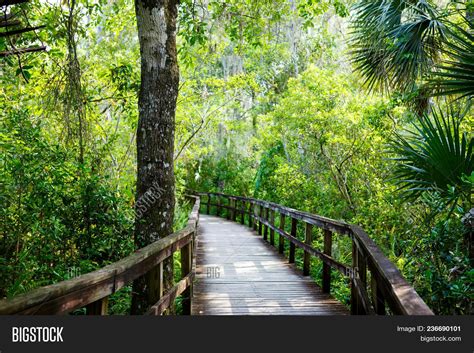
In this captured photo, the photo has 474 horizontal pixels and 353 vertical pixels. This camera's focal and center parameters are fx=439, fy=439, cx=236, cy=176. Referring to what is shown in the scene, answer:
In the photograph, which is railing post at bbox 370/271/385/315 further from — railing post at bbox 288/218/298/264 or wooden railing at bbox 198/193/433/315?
railing post at bbox 288/218/298/264

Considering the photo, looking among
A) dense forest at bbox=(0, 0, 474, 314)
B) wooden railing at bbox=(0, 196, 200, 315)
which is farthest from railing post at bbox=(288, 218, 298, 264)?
wooden railing at bbox=(0, 196, 200, 315)

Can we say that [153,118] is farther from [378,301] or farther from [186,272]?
[378,301]

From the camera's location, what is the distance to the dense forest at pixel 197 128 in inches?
180

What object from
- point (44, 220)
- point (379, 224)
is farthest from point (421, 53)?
point (44, 220)

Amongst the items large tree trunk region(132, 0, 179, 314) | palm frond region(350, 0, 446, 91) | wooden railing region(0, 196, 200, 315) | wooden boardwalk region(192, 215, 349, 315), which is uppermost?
palm frond region(350, 0, 446, 91)

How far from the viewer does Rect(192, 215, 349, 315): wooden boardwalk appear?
5.27m

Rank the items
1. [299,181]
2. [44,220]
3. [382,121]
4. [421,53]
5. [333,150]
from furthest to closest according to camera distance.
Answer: [299,181] → [333,150] → [382,121] → [421,53] → [44,220]

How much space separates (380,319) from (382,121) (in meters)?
7.72

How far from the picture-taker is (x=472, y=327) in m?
2.51

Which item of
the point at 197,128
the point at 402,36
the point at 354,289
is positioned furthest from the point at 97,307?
the point at 197,128

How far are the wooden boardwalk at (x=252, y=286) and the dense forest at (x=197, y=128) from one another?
826 millimetres

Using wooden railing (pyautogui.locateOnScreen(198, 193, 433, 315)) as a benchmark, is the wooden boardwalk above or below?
below

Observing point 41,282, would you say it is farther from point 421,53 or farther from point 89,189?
point 421,53

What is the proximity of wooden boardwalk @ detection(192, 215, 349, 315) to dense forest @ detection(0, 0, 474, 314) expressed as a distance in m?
0.83
